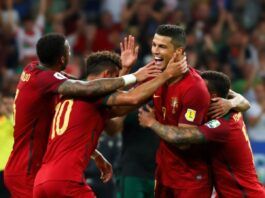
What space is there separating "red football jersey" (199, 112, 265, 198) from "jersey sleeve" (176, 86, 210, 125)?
245mm

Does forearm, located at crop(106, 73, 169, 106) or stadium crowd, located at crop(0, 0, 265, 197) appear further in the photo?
stadium crowd, located at crop(0, 0, 265, 197)

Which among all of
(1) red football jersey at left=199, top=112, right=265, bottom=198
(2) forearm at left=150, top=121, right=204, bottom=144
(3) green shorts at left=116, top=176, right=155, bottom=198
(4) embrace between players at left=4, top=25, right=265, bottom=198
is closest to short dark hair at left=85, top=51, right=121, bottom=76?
(4) embrace between players at left=4, top=25, right=265, bottom=198

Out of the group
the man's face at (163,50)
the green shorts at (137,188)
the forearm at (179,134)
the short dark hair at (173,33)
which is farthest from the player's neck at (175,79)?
the green shorts at (137,188)

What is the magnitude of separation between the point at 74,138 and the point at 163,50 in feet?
4.08

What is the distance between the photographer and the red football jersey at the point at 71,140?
7.42m

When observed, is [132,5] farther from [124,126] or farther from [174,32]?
[174,32]

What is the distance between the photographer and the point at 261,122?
13641mm

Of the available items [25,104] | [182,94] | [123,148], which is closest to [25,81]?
[25,104]

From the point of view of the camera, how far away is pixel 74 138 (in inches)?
294

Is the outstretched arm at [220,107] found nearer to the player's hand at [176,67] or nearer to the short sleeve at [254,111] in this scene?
the player's hand at [176,67]

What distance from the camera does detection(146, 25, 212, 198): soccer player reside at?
25.8 ft

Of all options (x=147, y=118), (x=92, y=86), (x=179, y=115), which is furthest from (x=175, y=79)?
(x=92, y=86)

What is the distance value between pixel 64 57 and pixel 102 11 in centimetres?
793

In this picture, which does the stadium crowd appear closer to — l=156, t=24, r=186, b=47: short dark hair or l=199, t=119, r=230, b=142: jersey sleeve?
l=199, t=119, r=230, b=142: jersey sleeve
